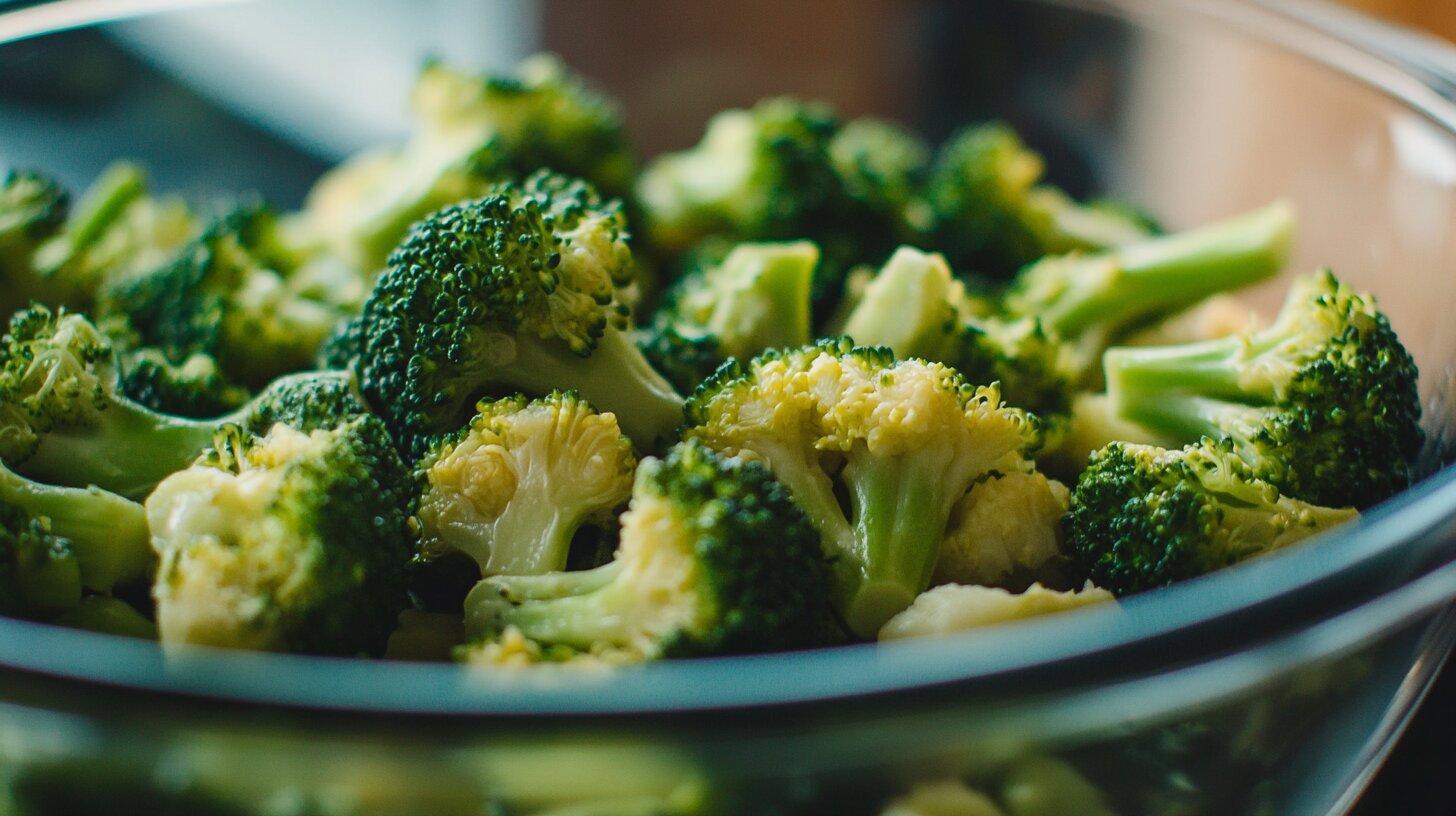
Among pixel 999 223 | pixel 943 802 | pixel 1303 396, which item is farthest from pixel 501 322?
pixel 999 223

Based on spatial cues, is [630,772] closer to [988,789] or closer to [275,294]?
[988,789]

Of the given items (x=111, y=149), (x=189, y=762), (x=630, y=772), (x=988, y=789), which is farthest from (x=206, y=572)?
(x=111, y=149)

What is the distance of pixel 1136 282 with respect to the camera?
41.4 inches

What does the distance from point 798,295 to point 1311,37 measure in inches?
30.9

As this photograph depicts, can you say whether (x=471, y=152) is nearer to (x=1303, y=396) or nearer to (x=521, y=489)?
(x=521, y=489)

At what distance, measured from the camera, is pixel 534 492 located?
751mm

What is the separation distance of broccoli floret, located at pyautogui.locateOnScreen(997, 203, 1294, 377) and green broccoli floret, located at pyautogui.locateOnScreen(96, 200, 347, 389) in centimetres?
62

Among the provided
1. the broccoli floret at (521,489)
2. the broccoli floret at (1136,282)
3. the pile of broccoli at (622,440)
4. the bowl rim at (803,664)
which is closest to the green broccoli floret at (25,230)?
the pile of broccoli at (622,440)

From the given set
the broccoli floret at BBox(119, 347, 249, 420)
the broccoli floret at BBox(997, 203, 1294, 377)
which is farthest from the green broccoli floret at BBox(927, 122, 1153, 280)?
the broccoli floret at BBox(119, 347, 249, 420)

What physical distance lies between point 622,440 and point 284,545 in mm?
225

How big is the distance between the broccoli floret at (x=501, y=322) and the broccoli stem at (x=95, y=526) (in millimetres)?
173

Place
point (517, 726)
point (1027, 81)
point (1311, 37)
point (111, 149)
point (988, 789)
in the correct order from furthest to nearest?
1. point (1027, 81)
2. point (111, 149)
3. point (1311, 37)
4. point (988, 789)
5. point (517, 726)

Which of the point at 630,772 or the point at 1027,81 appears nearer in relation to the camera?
the point at 630,772

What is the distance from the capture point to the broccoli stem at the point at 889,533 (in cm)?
71
